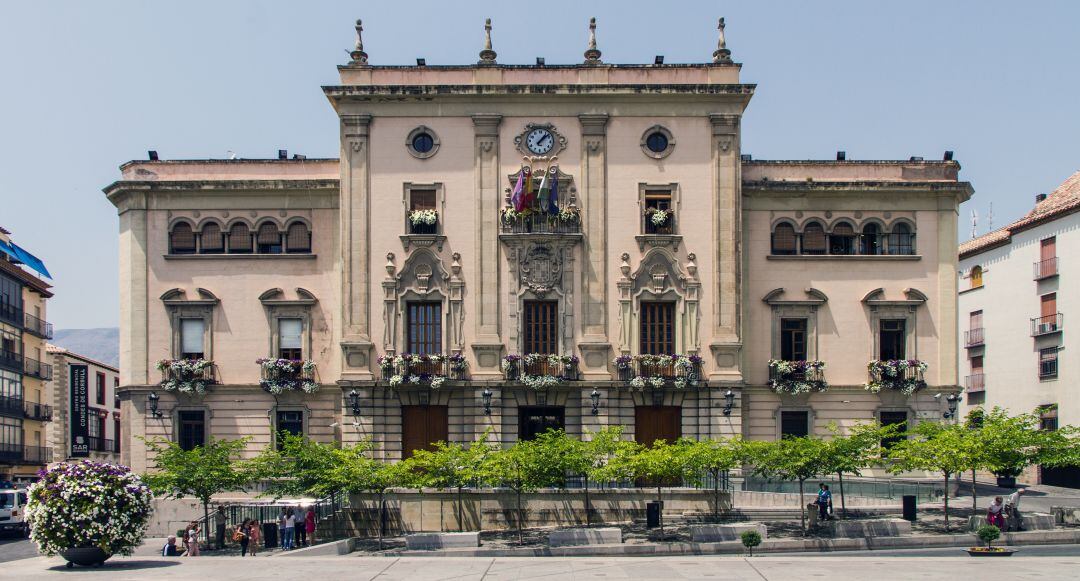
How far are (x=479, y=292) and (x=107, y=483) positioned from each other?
19.0 m

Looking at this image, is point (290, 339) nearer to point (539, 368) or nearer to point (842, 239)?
point (539, 368)

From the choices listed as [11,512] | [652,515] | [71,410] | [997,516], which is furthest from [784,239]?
[71,410]

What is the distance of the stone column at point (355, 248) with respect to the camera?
52.5 metres

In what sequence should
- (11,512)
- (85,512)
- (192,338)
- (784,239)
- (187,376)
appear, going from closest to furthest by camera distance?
1. (85,512)
2. (11,512)
3. (187,376)
4. (192,338)
5. (784,239)

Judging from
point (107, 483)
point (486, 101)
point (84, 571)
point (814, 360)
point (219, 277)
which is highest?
point (486, 101)

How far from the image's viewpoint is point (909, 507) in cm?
4469

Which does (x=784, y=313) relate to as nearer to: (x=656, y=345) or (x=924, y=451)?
(x=656, y=345)

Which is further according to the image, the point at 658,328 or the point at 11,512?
the point at 658,328

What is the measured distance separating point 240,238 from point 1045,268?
4330 centimetres

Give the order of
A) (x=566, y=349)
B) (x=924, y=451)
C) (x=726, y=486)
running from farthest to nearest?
(x=566, y=349) → (x=726, y=486) → (x=924, y=451)

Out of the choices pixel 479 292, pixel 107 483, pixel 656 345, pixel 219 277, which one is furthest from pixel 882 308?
pixel 107 483

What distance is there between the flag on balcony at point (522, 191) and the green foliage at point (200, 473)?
616 inches

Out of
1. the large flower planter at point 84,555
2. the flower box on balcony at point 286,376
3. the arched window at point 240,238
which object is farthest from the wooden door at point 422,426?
the large flower planter at point 84,555

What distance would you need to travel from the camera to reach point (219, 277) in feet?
181
